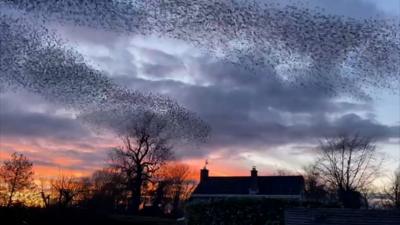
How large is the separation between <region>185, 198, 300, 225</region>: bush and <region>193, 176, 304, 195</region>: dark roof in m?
31.5

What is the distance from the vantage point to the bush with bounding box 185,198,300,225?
28266 mm

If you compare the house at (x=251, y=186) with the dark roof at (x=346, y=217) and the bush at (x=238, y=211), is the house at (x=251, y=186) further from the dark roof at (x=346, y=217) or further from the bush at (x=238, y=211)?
the dark roof at (x=346, y=217)

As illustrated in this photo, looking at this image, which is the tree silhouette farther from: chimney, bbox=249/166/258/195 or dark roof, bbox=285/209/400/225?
dark roof, bbox=285/209/400/225

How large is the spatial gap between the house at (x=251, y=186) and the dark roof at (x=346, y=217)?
40127 mm

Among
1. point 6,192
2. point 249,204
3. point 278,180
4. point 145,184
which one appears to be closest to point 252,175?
point 278,180

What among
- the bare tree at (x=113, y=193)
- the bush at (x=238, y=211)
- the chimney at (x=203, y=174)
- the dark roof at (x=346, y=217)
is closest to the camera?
the dark roof at (x=346, y=217)

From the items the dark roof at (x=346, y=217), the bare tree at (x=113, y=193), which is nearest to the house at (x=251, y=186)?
the bare tree at (x=113, y=193)

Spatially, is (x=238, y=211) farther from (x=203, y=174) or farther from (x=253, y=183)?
(x=203, y=174)

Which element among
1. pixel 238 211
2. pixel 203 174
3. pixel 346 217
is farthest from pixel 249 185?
pixel 346 217

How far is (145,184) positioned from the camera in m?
69.2

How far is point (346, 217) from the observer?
2088 centimetres

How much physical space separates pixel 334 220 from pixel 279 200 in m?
7.96

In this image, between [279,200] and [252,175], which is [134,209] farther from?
[279,200]

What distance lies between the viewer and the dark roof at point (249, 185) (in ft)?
206
